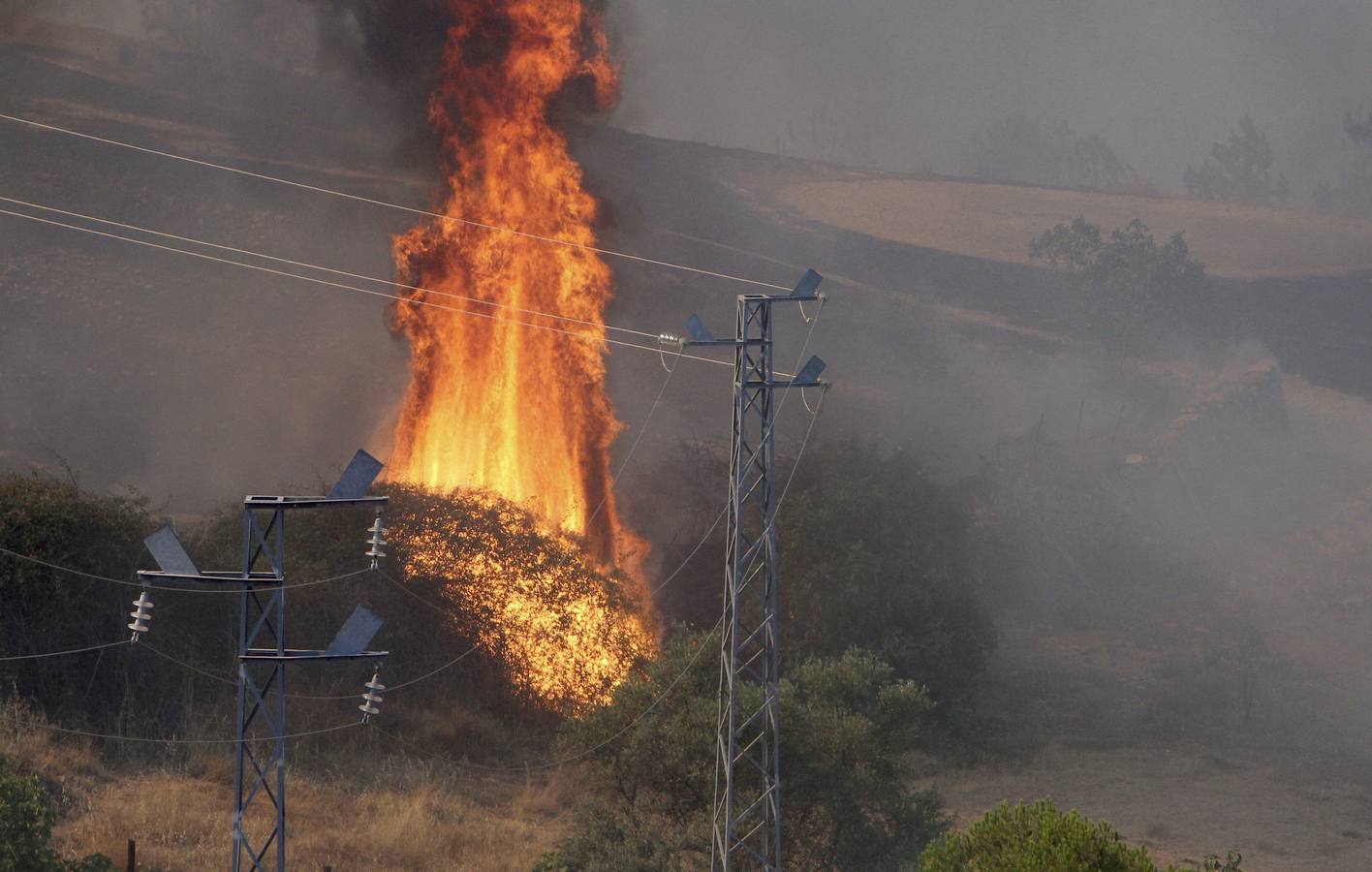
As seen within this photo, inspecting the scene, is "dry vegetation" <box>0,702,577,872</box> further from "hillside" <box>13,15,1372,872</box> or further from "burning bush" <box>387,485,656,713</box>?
"burning bush" <box>387,485,656,713</box>

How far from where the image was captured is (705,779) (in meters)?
30.8

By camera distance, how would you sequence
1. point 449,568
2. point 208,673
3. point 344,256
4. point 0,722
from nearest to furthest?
1. point 0,722
2. point 208,673
3. point 449,568
4. point 344,256

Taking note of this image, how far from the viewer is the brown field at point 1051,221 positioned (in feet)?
430

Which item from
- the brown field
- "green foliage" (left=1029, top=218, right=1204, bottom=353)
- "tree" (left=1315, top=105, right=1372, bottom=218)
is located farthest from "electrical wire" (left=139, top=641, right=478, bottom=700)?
"tree" (left=1315, top=105, right=1372, bottom=218)

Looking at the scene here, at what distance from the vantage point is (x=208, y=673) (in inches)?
1544

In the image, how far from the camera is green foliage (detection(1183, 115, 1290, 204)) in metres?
184

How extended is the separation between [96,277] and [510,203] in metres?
43.5

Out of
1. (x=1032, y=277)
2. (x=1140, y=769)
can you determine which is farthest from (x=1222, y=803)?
(x=1032, y=277)

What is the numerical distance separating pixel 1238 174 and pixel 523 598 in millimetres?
164734

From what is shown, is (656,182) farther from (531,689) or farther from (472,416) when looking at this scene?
(531,689)

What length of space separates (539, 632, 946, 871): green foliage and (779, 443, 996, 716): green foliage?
1412 cm

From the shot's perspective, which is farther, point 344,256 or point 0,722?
point 344,256

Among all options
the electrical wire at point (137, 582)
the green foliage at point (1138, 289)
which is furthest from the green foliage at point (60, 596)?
the green foliage at point (1138, 289)

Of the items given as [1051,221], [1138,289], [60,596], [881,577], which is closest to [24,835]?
[60,596]
